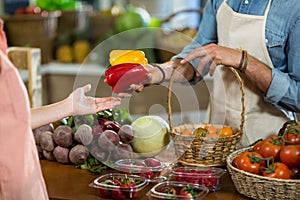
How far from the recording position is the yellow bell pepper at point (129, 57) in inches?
69.1

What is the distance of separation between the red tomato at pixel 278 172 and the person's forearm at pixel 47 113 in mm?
535

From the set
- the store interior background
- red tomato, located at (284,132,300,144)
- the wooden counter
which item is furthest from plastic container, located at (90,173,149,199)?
red tomato, located at (284,132,300,144)

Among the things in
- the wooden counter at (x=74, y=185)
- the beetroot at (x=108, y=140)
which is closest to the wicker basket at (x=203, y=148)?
the wooden counter at (x=74, y=185)

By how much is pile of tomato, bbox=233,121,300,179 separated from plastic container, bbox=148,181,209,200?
126mm

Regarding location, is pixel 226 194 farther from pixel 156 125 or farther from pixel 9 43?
pixel 9 43

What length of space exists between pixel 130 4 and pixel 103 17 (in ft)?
1.68

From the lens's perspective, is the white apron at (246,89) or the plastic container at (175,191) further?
the white apron at (246,89)

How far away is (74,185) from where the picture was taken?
169cm

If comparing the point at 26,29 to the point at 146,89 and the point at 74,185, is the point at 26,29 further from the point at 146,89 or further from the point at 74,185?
the point at 74,185

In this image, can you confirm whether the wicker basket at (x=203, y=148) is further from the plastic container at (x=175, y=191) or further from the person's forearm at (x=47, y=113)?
the person's forearm at (x=47, y=113)

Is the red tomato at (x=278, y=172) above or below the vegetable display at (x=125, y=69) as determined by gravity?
below

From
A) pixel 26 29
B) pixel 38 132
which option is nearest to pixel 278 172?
pixel 38 132

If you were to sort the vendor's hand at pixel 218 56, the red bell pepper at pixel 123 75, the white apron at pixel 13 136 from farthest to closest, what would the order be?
the vendor's hand at pixel 218 56 → the red bell pepper at pixel 123 75 → the white apron at pixel 13 136

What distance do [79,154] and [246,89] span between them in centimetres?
59
